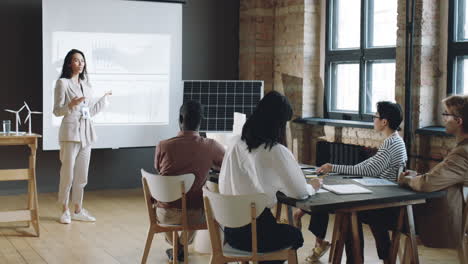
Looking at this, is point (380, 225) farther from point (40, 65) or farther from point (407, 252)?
point (40, 65)

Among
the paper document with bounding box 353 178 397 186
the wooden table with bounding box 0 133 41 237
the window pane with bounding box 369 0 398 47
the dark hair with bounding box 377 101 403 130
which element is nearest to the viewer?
the paper document with bounding box 353 178 397 186

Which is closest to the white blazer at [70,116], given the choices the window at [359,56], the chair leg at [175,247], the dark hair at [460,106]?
the chair leg at [175,247]

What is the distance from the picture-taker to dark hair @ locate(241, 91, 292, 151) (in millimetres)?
3553

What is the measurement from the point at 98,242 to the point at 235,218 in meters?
2.40

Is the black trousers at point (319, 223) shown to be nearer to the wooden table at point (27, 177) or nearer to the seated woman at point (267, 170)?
the seated woman at point (267, 170)

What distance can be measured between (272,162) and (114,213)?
138 inches

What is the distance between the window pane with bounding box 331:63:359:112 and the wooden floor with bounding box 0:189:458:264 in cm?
158

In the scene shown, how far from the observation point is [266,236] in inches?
140

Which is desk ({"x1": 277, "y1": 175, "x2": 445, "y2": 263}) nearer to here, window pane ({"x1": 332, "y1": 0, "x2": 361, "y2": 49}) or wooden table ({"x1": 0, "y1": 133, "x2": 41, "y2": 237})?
wooden table ({"x1": 0, "y1": 133, "x2": 41, "y2": 237})

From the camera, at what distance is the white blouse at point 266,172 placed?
3525mm

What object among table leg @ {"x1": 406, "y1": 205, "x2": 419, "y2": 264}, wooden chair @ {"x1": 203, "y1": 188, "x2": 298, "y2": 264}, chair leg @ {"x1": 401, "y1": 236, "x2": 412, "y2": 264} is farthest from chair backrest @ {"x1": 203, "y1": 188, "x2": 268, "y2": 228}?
chair leg @ {"x1": 401, "y1": 236, "x2": 412, "y2": 264}

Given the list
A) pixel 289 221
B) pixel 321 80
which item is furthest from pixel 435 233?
pixel 321 80

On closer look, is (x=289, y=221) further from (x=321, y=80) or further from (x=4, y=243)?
(x=321, y=80)

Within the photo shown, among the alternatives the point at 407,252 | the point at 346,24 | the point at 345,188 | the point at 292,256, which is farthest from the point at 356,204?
the point at 346,24
